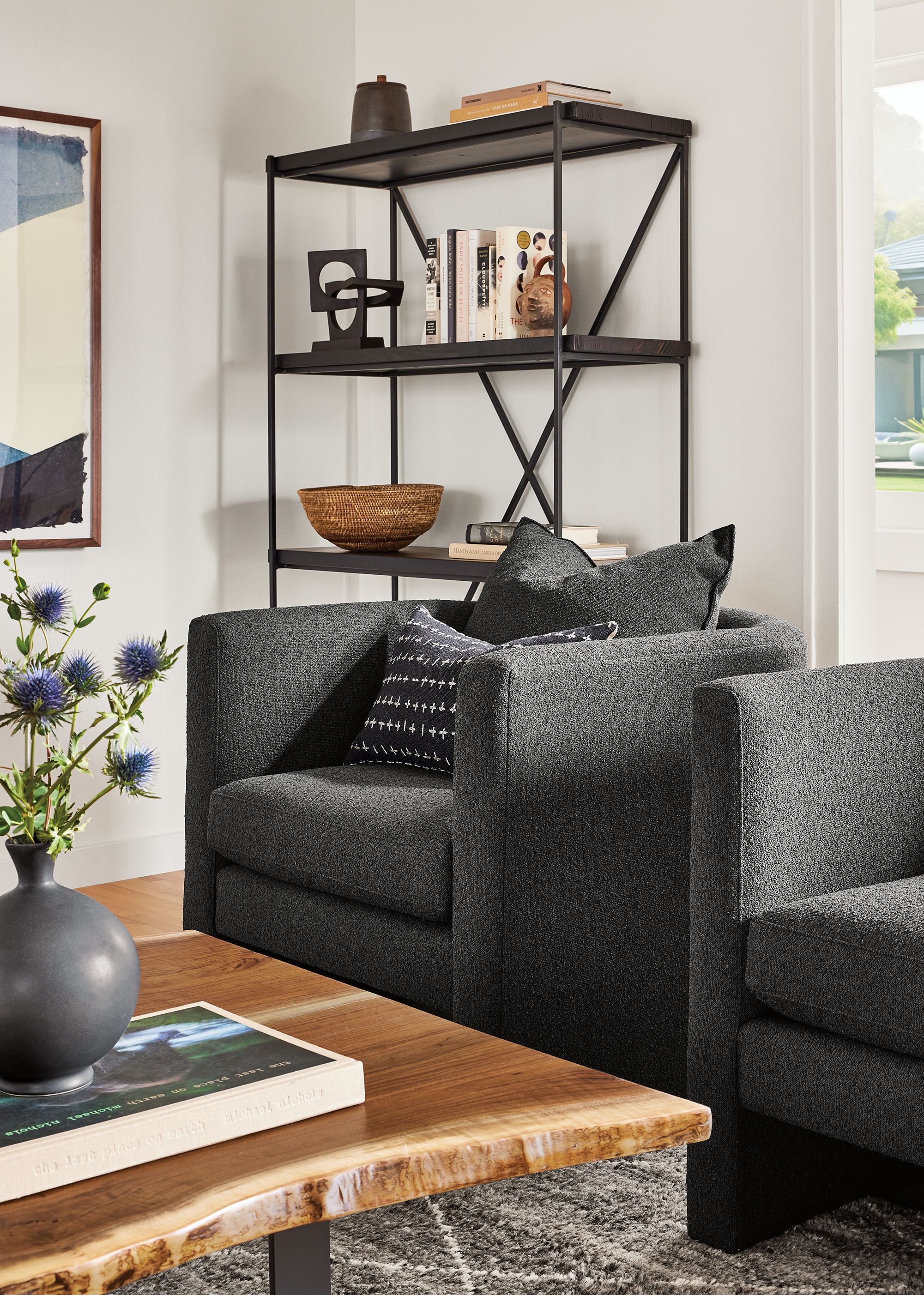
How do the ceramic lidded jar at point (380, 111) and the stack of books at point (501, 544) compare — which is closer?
the stack of books at point (501, 544)

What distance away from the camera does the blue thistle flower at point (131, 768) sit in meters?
1.33

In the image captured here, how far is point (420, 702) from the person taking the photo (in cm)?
274

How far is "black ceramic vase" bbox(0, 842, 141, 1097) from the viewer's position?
4.30ft

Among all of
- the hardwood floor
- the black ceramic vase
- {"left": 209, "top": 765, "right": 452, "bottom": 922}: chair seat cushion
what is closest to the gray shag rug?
{"left": 209, "top": 765, "right": 452, "bottom": 922}: chair seat cushion

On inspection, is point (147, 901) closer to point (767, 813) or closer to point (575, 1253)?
point (575, 1253)

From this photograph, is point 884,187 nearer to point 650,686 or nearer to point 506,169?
point 506,169

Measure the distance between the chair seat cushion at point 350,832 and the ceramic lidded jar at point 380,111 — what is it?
194 cm

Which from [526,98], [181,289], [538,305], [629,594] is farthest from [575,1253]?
[181,289]

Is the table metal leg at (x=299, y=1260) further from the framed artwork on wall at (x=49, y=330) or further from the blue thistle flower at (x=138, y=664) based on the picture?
the framed artwork on wall at (x=49, y=330)

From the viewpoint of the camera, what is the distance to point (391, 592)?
4.49m

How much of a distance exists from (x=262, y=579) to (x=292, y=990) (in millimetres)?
2742

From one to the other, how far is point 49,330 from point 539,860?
7.67 ft

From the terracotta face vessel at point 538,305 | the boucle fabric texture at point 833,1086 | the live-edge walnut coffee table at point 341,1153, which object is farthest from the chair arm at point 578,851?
the terracotta face vessel at point 538,305

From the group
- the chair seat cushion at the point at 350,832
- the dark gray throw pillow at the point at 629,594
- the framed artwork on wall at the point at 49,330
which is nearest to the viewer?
the chair seat cushion at the point at 350,832
